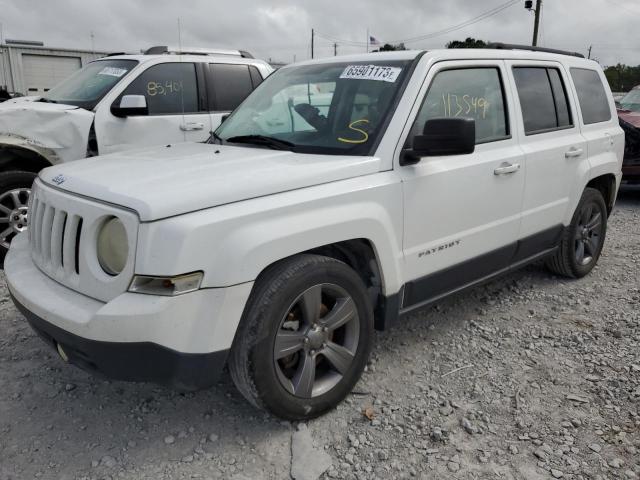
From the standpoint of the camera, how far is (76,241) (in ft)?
8.43

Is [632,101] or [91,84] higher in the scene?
[91,84]

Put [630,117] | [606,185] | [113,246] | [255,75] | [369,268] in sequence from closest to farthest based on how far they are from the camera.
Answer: [113,246] → [369,268] → [606,185] → [255,75] → [630,117]

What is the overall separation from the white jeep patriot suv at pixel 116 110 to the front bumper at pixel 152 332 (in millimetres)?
2919

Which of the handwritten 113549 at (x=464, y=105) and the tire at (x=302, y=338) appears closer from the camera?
the tire at (x=302, y=338)

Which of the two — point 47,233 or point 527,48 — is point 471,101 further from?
point 47,233

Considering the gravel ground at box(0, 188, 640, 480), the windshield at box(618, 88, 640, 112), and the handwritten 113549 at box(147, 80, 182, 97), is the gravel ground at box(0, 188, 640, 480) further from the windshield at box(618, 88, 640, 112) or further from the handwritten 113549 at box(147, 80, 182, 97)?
the windshield at box(618, 88, 640, 112)

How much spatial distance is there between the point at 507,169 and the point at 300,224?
1.72 m

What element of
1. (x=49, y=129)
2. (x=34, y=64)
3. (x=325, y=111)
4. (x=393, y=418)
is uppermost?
(x=34, y=64)

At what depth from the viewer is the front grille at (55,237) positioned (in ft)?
8.36

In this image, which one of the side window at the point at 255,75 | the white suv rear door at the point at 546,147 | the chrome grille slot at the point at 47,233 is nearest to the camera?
the chrome grille slot at the point at 47,233

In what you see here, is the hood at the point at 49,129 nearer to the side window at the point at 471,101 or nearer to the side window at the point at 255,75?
the side window at the point at 255,75

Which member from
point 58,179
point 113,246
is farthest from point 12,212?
point 113,246

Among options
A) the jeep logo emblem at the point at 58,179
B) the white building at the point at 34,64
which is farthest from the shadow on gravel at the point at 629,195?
the white building at the point at 34,64

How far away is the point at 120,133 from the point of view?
5562 mm
